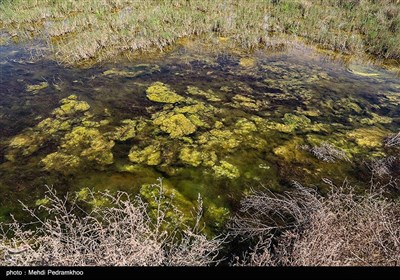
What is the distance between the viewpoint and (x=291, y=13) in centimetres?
1024

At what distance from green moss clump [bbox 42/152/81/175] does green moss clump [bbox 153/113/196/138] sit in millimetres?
1410

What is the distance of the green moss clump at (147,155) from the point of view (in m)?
4.06

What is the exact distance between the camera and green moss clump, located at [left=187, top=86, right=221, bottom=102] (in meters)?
5.66

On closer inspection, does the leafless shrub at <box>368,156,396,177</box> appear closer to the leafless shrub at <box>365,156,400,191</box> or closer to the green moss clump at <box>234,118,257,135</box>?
the leafless shrub at <box>365,156,400,191</box>

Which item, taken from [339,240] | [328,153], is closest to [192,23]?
[328,153]

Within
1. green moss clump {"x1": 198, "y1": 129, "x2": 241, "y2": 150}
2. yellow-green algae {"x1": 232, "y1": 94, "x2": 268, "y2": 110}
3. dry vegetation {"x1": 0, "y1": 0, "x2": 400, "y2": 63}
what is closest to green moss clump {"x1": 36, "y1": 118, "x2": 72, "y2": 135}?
green moss clump {"x1": 198, "y1": 129, "x2": 241, "y2": 150}

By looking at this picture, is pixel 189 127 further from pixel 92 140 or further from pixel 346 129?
pixel 346 129

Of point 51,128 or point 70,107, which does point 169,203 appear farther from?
point 70,107

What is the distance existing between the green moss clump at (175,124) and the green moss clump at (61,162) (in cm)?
141

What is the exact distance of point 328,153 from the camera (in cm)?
427

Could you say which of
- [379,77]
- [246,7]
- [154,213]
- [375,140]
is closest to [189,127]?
[154,213]

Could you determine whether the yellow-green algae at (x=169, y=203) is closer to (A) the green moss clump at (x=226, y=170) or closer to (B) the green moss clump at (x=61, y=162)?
Result: (A) the green moss clump at (x=226, y=170)

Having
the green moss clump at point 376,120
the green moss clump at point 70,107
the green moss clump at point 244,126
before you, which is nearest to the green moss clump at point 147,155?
the green moss clump at point 244,126

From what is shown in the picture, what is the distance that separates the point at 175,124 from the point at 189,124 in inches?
9.2
